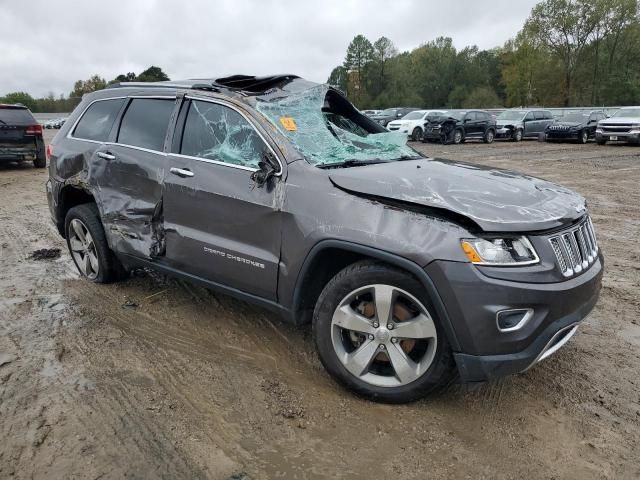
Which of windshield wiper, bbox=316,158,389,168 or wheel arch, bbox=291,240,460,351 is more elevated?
windshield wiper, bbox=316,158,389,168

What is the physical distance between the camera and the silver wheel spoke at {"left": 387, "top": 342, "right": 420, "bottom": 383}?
9.37 ft

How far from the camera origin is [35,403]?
118 inches

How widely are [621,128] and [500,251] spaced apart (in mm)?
22164

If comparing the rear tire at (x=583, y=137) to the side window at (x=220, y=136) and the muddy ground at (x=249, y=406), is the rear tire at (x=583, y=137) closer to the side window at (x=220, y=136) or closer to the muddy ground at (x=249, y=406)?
the muddy ground at (x=249, y=406)

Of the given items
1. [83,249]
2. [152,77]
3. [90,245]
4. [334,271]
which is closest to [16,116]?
[152,77]

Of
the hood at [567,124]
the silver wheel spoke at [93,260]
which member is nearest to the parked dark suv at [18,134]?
the silver wheel spoke at [93,260]

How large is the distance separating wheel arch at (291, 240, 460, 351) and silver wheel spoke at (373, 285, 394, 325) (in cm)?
14

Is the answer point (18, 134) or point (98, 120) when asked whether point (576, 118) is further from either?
point (98, 120)

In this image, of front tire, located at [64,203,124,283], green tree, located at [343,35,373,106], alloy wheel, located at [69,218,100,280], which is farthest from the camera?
green tree, located at [343,35,373,106]

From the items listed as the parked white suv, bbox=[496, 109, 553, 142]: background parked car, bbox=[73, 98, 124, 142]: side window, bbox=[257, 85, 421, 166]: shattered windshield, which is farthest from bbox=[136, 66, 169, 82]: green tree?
bbox=[496, 109, 553, 142]: background parked car

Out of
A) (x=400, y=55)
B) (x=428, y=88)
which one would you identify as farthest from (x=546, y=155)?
(x=400, y=55)

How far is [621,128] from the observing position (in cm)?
2114

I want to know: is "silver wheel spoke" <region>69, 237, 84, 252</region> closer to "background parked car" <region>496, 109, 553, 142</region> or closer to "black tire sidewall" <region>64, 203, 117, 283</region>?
"black tire sidewall" <region>64, 203, 117, 283</region>

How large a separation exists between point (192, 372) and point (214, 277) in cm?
65
